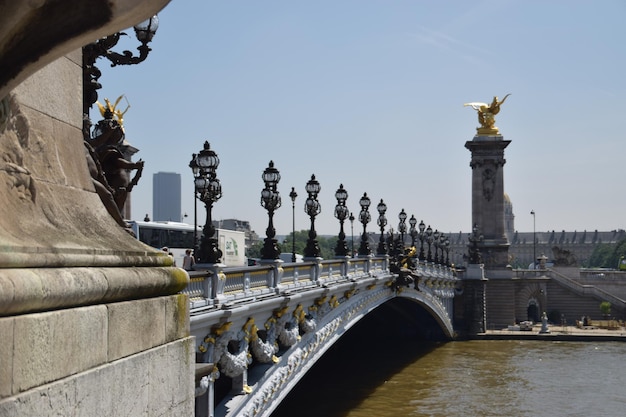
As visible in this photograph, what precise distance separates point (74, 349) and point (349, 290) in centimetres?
2609

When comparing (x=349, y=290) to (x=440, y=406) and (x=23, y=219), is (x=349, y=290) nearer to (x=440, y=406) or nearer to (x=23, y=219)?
(x=440, y=406)

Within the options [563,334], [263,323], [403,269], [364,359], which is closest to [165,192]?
[563,334]

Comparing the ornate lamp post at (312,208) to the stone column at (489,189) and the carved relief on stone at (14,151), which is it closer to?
the carved relief on stone at (14,151)

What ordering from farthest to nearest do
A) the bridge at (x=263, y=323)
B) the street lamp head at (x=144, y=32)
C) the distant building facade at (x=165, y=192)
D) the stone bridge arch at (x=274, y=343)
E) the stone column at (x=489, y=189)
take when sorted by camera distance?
the distant building facade at (x=165, y=192)
the stone column at (x=489, y=189)
the stone bridge arch at (x=274, y=343)
the bridge at (x=263, y=323)
the street lamp head at (x=144, y=32)

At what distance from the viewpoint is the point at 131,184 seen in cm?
1064

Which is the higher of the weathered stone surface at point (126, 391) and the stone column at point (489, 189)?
the stone column at point (489, 189)

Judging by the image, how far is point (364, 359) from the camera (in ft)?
175

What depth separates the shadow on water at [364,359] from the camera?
3775cm

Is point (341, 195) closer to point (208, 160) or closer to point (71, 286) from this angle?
point (208, 160)

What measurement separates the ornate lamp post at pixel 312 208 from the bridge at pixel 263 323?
496mm

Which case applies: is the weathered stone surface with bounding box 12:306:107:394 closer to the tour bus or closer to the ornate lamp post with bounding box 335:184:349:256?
the ornate lamp post with bounding box 335:184:349:256

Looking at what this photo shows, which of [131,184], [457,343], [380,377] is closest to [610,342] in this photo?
[457,343]

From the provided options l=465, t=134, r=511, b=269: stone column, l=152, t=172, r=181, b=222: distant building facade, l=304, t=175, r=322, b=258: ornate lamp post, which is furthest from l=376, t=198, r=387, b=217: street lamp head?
l=152, t=172, r=181, b=222: distant building facade

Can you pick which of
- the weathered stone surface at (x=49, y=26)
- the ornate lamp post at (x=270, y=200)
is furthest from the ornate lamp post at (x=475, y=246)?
the weathered stone surface at (x=49, y=26)
